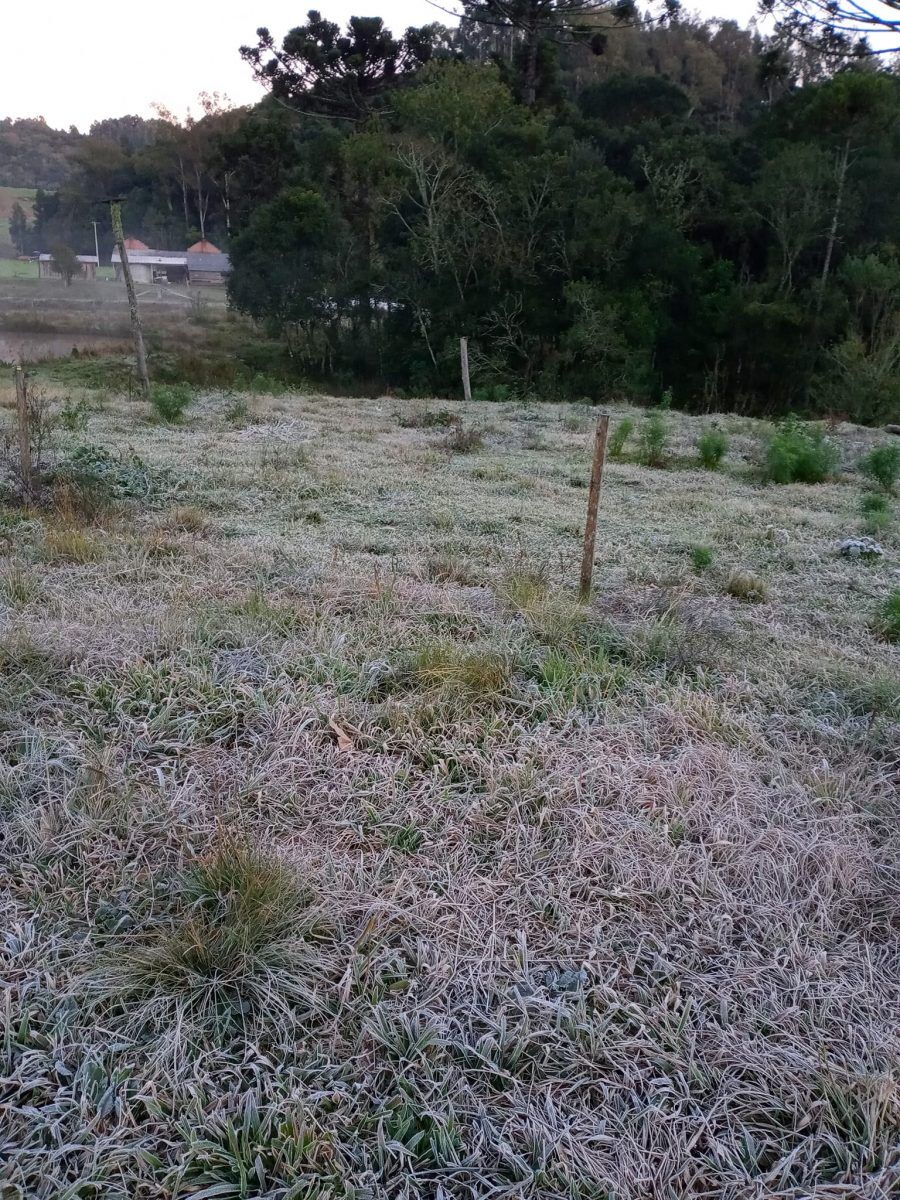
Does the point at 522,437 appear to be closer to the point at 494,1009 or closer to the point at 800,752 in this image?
the point at 800,752

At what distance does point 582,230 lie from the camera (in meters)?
21.1

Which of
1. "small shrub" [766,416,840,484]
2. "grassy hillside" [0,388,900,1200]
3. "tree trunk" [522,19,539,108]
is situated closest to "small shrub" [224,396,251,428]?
"small shrub" [766,416,840,484]

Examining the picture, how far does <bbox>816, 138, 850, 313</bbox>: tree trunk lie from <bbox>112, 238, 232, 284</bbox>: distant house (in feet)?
96.5

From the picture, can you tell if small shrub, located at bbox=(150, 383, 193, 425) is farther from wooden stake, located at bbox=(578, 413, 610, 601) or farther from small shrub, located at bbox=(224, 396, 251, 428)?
wooden stake, located at bbox=(578, 413, 610, 601)

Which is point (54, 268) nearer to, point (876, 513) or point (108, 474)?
point (108, 474)

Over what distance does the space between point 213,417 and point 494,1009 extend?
390 inches

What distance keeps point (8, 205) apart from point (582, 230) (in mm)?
46986

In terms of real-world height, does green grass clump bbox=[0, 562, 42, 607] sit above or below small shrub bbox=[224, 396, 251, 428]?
above

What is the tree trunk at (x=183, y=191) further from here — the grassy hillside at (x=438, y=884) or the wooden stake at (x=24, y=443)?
the grassy hillside at (x=438, y=884)

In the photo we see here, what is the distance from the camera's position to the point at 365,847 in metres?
2.55

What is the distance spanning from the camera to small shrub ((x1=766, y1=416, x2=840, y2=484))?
8.55 meters

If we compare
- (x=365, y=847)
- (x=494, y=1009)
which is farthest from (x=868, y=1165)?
(x=365, y=847)

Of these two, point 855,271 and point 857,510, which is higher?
point 855,271

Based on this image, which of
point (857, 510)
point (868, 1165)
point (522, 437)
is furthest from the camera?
point (522, 437)
